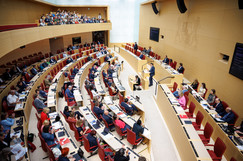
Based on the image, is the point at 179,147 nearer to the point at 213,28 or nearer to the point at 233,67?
the point at 233,67

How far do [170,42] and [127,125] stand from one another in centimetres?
1045

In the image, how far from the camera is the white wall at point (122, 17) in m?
23.6

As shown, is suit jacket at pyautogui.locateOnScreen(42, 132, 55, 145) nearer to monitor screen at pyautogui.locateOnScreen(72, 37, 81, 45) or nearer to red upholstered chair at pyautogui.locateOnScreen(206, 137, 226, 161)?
red upholstered chair at pyautogui.locateOnScreen(206, 137, 226, 161)

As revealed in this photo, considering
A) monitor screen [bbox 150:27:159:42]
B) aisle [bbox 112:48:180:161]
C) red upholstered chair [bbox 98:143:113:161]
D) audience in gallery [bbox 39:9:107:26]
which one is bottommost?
aisle [bbox 112:48:180:161]

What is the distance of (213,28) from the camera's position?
368 inches

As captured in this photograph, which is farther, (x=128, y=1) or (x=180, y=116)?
(x=128, y=1)

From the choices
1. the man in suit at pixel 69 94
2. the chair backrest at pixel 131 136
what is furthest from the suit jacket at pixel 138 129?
the man in suit at pixel 69 94

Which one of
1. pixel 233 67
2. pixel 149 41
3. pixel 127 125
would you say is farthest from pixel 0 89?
pixel 149 41

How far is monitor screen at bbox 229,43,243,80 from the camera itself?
7.20 meters

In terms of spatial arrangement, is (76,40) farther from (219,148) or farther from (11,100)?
(219,148)

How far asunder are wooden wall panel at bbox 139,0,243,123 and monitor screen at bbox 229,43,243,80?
0.92 feet

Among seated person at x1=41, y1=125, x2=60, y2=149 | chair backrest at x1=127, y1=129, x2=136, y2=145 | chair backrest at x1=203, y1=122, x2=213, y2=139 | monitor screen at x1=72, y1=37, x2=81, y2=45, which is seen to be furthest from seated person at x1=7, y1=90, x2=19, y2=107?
monitor screen at x1=72, y1=37, x2=81, y2=45

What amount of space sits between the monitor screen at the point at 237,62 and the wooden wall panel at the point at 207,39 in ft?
0.92

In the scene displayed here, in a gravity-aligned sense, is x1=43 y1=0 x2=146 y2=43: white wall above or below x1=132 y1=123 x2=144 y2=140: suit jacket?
above
